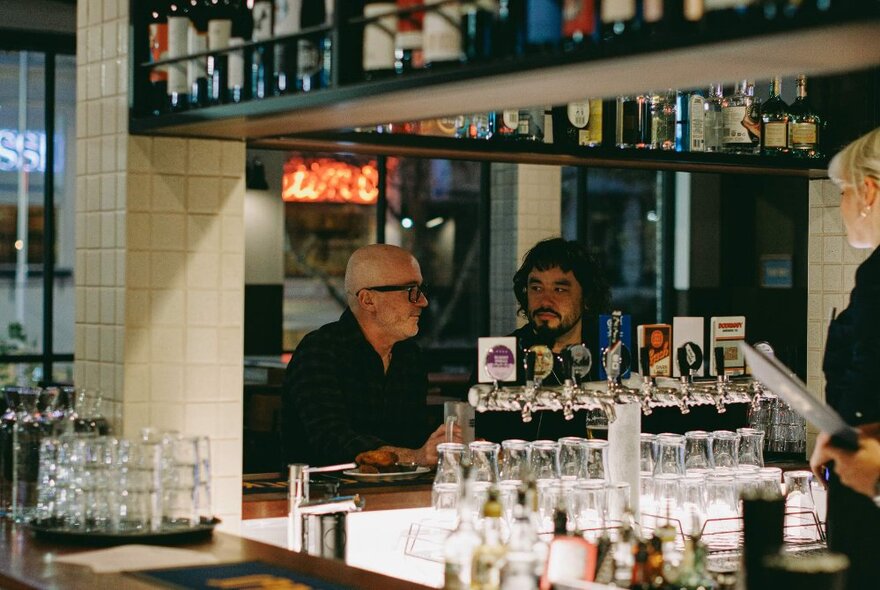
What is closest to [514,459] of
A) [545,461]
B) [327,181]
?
[545,461]

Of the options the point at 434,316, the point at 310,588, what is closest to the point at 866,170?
the point at 310,588

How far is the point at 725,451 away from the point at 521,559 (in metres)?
1.76

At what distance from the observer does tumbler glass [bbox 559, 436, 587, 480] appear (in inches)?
140

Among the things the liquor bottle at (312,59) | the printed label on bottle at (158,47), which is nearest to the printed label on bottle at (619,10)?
the liquor bottle at (312,59)

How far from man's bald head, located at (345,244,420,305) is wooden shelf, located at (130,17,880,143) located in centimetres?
161

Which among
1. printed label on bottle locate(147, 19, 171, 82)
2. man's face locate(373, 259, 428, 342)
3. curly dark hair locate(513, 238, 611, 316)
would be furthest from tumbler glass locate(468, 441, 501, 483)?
curly dark hair locate(513, 238, 611, 316)

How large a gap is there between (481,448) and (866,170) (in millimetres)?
1167

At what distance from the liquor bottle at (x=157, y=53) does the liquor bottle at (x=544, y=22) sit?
128 centimetres

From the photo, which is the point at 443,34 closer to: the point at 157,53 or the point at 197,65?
the point at 197,65

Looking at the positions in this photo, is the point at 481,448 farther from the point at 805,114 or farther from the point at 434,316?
the point at 434,316

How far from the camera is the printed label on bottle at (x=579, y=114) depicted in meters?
3.86

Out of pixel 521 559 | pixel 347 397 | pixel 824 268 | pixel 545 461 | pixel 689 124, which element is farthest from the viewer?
pixel 824 268

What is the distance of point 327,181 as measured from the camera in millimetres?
13336

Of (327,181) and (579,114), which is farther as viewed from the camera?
(327,181)
